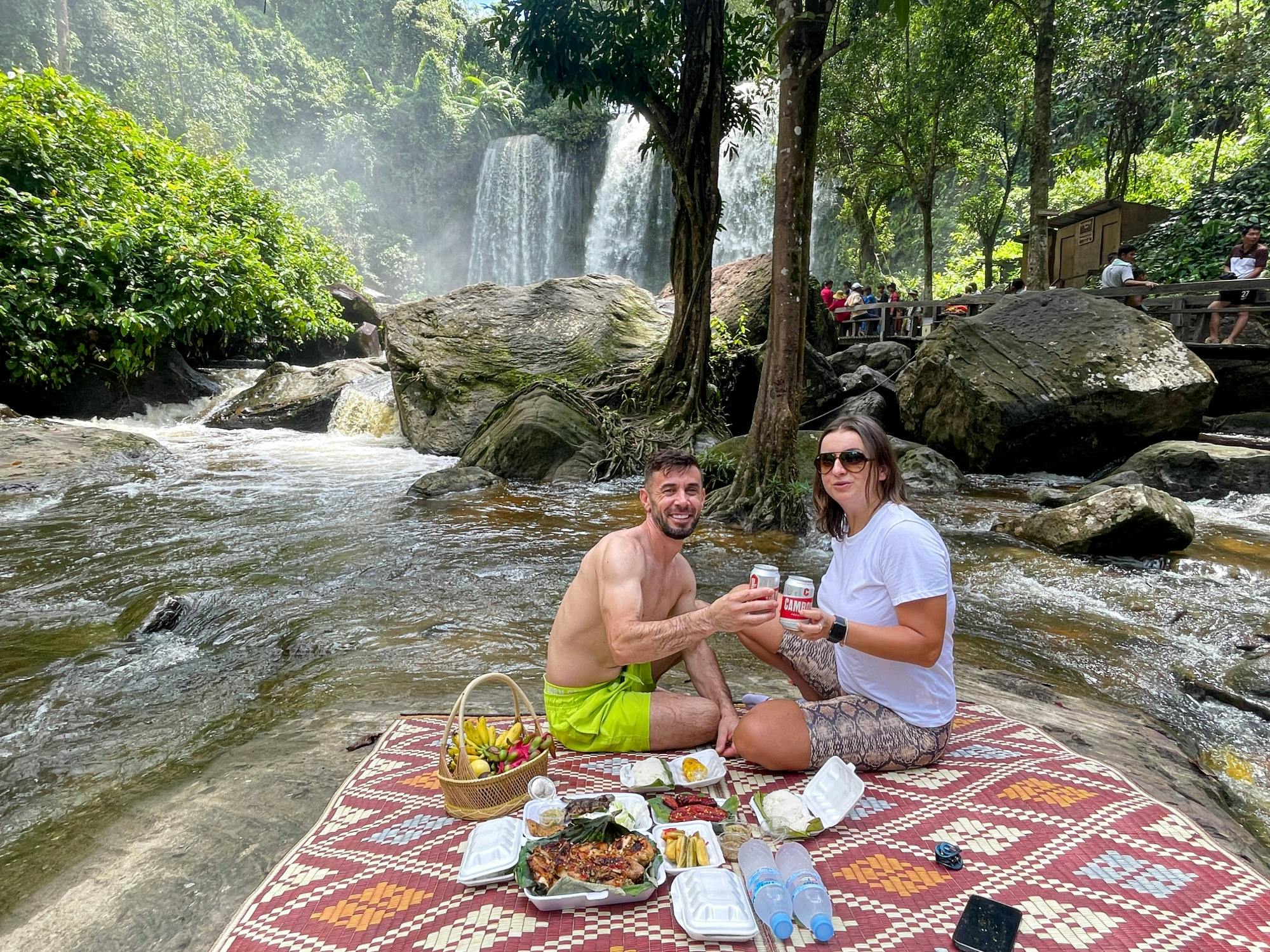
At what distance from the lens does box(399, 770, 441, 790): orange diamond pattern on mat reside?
2.47m

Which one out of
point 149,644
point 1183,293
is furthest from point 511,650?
point 1183,293

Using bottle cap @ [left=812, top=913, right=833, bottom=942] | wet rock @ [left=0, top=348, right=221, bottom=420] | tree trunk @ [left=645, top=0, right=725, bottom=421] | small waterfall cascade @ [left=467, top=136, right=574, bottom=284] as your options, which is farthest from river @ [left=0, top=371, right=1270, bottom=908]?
small waterfall cascade @ [left=467, top=136, right=574, bottom=284]

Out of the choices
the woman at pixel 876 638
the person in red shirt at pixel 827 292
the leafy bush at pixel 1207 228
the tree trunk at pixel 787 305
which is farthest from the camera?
the person in red shirt at pixel 827 292

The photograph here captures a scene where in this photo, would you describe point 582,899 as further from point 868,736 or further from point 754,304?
point 754,304

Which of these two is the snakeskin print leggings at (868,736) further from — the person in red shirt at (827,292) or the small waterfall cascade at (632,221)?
the small waterfall cascade at (632,221)

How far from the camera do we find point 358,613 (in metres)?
5.02

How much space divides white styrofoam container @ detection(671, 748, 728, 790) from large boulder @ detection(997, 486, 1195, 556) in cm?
520

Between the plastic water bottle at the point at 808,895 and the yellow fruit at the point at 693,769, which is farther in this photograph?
the yellow fruit at the point at 693,769

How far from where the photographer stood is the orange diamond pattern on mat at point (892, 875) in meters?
1.91

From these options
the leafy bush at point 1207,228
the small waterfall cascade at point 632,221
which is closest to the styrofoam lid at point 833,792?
the leafy bush at point 1207,228

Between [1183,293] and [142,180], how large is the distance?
18222 millimetres

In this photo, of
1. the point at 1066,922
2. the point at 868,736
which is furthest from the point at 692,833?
the point at 1066,922

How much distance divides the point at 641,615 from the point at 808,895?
40.6 inches

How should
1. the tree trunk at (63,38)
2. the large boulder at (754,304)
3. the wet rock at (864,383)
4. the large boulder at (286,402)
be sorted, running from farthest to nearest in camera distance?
the tree trunk at (63,38) → the large boulder at (286,402) → the wet rock at (864,383) → the large boulder at (754,304)
